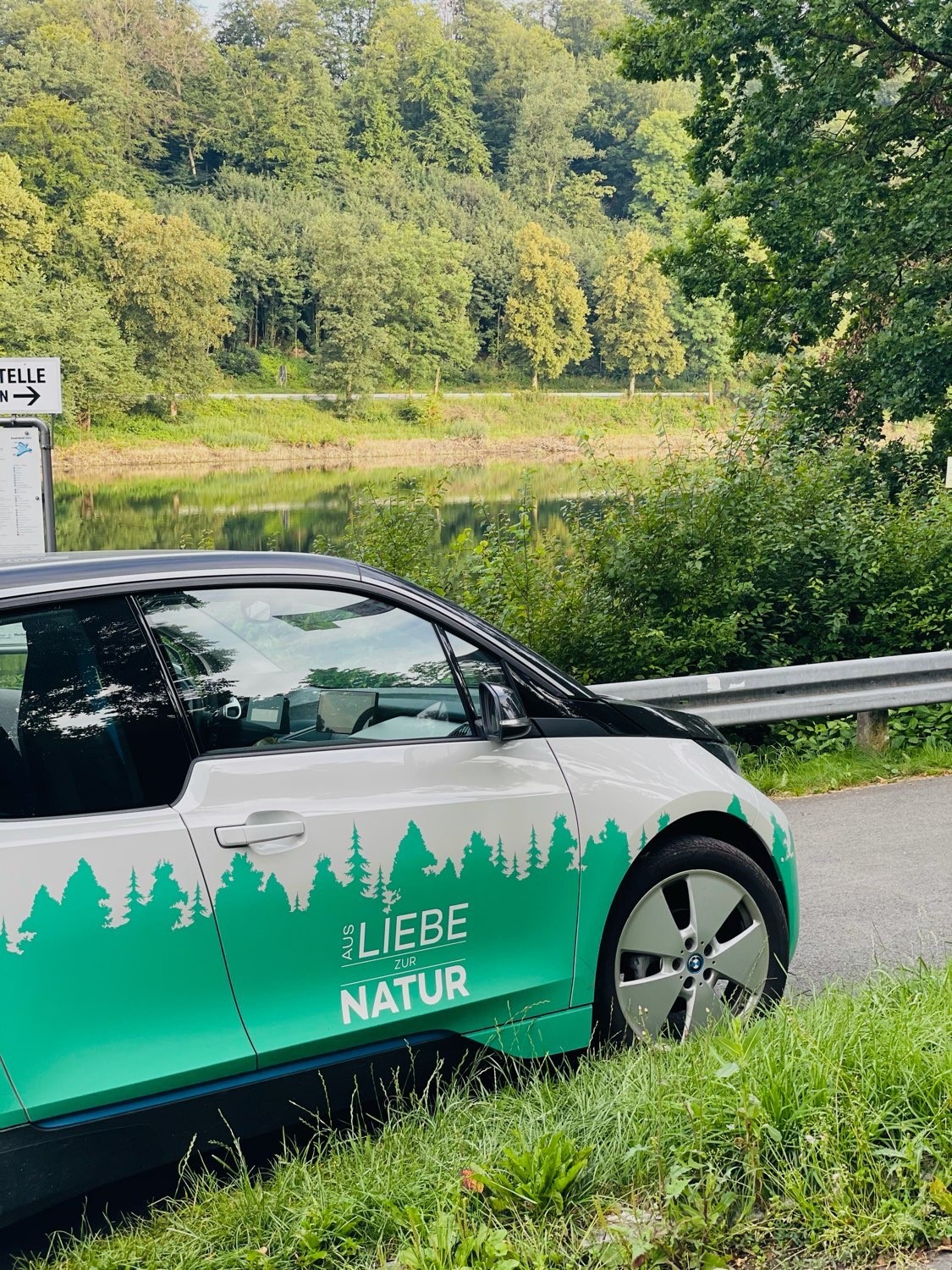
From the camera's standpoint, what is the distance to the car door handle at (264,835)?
3.21 meters

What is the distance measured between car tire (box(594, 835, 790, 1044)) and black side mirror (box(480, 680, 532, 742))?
0.58 m

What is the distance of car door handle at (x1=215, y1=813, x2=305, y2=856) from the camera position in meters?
3.21

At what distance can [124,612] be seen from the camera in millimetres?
3262

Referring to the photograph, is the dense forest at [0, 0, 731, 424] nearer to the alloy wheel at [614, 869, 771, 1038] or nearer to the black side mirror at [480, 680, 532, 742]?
the alloy wheel at [614, 869, 771, 1038]

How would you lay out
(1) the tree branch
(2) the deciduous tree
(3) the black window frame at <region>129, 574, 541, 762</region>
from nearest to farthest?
1. (3) the black window frame at <region>129, 574, 541, 762</region>
2. (1) the tree branch
3. (2) the deciduous tree

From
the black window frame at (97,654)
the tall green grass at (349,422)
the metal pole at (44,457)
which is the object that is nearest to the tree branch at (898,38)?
the metal pole at (44,457)

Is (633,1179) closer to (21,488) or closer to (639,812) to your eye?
(639,812)

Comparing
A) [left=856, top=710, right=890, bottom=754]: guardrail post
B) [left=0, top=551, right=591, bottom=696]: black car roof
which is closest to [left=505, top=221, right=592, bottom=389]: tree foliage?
[left=856, top=710, right=890, bottom=754]: guardrail post

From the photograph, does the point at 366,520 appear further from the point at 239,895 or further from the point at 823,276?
the point at 823,276

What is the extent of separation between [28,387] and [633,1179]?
6.96 meters

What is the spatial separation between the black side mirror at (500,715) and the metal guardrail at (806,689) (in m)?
4.12

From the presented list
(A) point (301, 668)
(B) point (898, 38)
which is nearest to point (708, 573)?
(A) point (301, 668)

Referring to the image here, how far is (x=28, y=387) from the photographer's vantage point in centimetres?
857

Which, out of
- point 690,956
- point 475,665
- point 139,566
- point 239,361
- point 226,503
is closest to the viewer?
point 139,566
